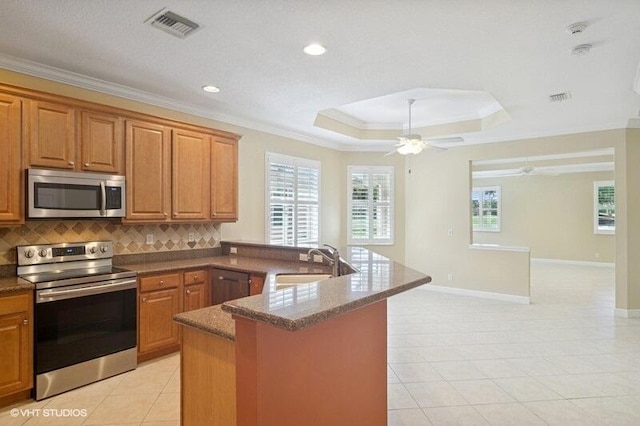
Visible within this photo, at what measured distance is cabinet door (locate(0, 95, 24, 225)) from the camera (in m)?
2.77

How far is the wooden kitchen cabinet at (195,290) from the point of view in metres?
3.70

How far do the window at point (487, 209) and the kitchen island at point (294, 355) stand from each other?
10412mm

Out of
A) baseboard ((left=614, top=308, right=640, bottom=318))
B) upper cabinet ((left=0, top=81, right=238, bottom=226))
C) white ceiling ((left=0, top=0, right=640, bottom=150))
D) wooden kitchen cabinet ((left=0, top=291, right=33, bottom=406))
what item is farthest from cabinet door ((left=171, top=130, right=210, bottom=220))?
baseboard ((left=614, top=308, right=640, bottom=318))

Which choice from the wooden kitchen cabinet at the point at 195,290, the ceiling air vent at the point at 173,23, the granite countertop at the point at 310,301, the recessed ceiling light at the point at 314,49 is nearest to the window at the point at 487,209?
the wooden kitchen cabinet at the point at 195,290

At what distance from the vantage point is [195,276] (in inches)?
149

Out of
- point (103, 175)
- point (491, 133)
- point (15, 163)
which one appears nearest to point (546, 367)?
point (491, 133)

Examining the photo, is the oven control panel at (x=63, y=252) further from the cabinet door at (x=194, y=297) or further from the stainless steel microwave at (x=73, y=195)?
the cabinet door at (x=194, y=297)

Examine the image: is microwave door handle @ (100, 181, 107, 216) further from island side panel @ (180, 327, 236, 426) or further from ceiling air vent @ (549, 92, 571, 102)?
ceiling air vent @ (549, 92, 571, 102)

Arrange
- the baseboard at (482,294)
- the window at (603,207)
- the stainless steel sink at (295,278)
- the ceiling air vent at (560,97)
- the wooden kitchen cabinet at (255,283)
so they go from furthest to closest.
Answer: the window at (603,207), the baseboard at (482,294), the ceiling air vent at (560,97), the wooden kitchen cabinet at (255,283), the stainless steel sink at (295,278)

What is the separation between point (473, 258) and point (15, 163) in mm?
6205

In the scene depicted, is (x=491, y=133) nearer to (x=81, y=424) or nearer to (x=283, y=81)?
(x=283, y=81)

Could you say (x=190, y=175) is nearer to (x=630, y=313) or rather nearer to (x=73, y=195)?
(x=73, y=195)
